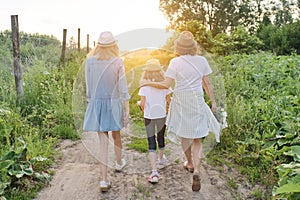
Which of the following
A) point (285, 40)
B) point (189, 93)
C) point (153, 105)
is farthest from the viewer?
point (285, 40)

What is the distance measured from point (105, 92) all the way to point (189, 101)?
86 cm

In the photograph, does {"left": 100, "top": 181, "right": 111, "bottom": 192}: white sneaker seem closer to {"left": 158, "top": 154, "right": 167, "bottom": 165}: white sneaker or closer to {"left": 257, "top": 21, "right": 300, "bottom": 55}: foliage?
{"left": 158, "top": 154, "right": 167, "bottom": 165}: white sneaker

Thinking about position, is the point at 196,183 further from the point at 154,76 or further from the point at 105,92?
the point at 105,92

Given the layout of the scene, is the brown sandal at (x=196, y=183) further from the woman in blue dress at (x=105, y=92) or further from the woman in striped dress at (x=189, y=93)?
the woman in blue dress at (x=105, y=92)

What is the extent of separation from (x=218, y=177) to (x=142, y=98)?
1.27 metres

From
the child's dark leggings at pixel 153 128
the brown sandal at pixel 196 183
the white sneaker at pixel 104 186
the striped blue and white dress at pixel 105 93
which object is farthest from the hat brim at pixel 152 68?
the white sneaker at pixel 104 186

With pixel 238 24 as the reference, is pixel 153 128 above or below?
below

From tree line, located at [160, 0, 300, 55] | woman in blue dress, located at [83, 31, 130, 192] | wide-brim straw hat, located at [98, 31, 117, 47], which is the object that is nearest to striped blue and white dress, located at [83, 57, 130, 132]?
woman in blue dress, located at [83, 31, 130, 192]

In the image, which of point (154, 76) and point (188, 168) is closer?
point (154, 76)

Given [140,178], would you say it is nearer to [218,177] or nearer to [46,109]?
[218,177]

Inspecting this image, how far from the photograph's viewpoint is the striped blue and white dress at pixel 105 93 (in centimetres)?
366

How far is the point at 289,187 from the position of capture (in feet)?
8.36

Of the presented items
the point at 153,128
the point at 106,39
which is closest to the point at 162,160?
the point at 153,128

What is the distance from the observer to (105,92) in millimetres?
3744
